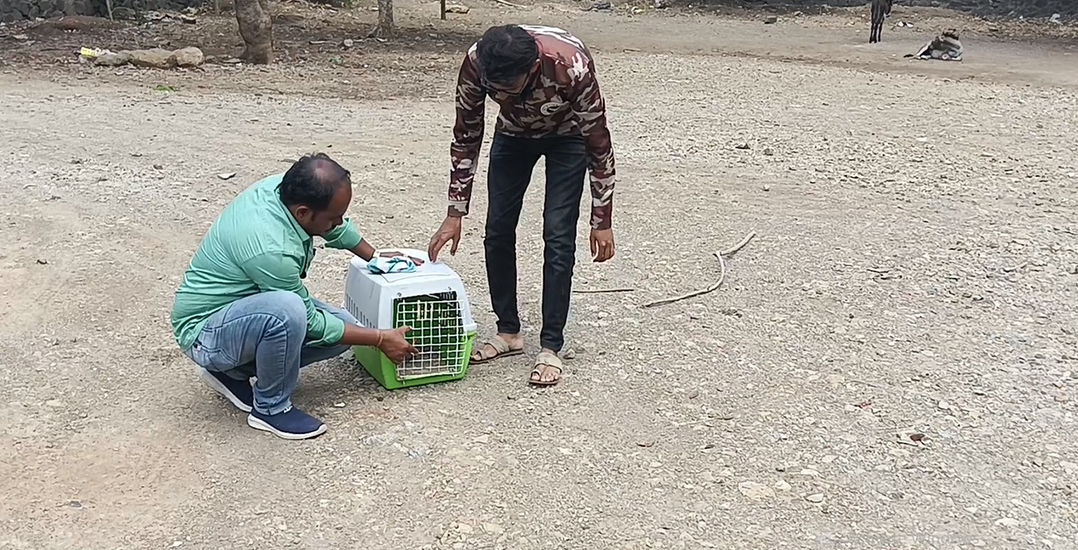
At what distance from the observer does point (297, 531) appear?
2.81 meters

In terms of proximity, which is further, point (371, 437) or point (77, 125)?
point (77, 125)

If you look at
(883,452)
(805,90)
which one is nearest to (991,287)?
(883,452)

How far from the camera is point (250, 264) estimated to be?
3092 millimetres

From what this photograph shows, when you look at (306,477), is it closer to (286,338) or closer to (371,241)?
(286,338)

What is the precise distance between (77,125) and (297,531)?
6324 mm

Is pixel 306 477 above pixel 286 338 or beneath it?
beneath

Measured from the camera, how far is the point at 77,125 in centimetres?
805

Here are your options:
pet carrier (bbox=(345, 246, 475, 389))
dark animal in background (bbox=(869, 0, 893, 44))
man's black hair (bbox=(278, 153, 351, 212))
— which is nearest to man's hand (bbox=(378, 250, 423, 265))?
pet carrier (bbox=(345, 246, 475, 389))

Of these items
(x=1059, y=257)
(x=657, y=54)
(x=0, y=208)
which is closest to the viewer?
(x=1059, y=257)

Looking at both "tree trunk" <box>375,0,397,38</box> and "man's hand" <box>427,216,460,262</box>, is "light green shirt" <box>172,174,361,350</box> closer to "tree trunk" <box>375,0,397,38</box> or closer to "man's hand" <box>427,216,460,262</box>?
"man's hand" <box>427,216,460,262</box>

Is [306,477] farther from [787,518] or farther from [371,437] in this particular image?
[787,518]

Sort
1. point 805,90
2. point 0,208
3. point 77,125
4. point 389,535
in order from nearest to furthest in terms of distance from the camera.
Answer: point 389,535, point 0,208, point 77,125, point 805,90

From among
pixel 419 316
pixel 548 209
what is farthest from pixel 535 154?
pixel 419 316

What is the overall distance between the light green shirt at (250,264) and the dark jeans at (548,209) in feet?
2.57
